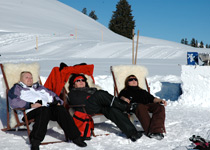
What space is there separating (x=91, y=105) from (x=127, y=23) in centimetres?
4297

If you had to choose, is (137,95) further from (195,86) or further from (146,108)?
(195,86)

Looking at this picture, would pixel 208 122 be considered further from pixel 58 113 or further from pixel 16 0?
pixel 16 0

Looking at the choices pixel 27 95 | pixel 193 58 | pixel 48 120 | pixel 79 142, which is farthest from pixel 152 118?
pixel 193 58

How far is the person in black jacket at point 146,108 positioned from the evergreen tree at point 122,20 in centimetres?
4101

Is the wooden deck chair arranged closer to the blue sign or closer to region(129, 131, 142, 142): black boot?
region(129, 131, 142, 142): black boot

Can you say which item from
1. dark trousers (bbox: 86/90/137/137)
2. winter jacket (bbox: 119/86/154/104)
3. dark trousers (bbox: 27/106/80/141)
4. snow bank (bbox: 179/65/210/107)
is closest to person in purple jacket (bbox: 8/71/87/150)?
dark trousers (bbox: 27/106/80/141)

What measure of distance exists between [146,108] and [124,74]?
113 cm

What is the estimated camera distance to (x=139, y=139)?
12.2 ft

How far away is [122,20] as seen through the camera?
4569 cm

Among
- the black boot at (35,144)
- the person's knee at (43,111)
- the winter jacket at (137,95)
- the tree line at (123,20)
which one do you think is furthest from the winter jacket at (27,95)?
the tree line at (123,20)

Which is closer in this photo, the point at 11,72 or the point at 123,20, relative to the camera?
the point at 11,72

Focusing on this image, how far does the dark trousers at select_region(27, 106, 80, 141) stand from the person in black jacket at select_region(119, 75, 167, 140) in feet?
3.10

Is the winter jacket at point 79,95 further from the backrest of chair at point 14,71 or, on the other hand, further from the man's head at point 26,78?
the backrest of chair at point 14,71

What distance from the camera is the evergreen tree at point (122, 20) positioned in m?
45.3
